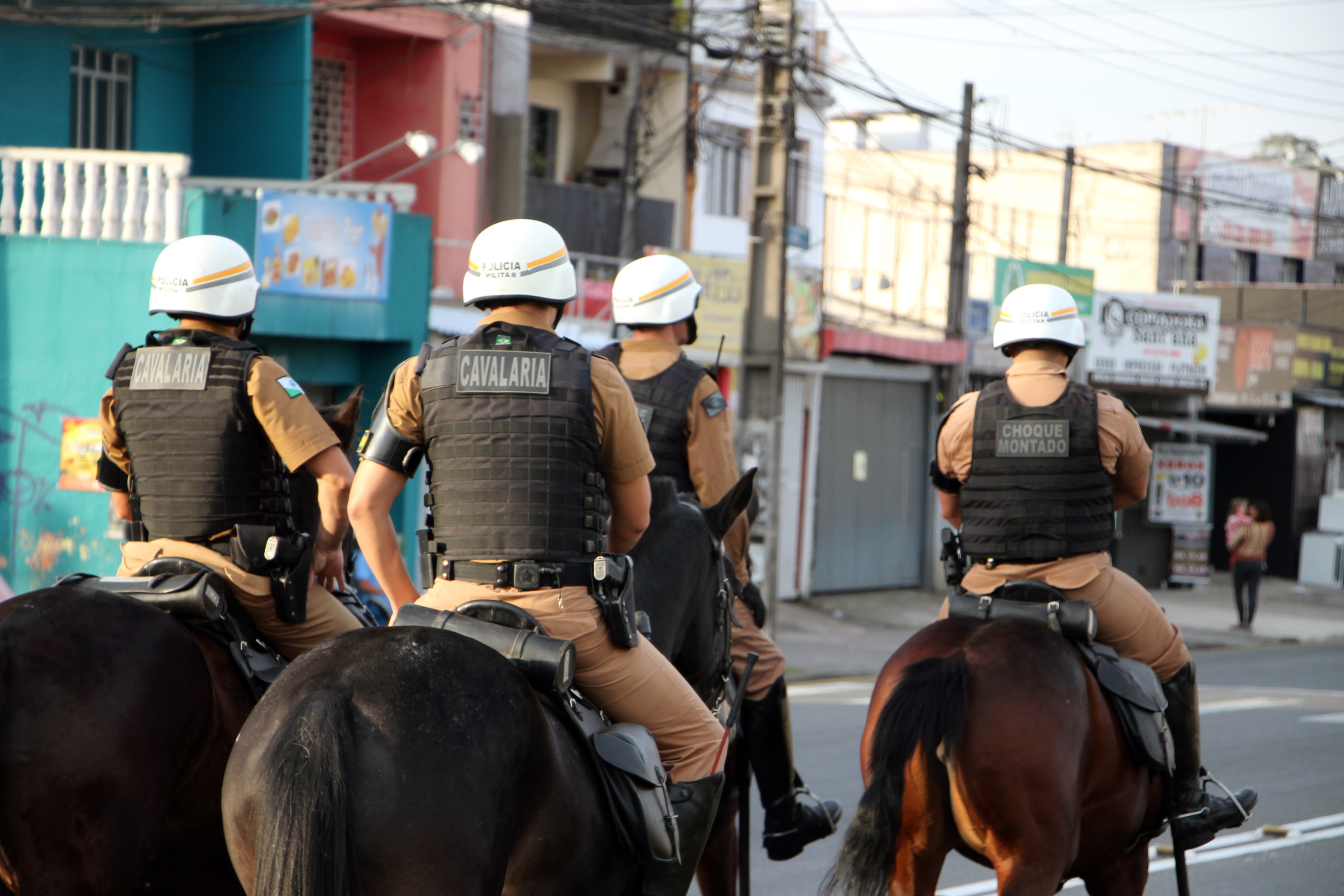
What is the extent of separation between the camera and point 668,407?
522cm

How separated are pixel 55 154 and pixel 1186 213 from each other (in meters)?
28.0

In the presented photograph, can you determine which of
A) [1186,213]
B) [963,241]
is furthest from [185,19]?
[1186,213]

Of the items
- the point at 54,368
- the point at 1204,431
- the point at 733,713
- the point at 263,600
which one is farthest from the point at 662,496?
the point at 1204,431

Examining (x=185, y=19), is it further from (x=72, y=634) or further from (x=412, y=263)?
(x=72, y=634)

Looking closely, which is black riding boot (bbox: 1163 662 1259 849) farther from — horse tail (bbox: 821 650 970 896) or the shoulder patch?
the shoulder patch

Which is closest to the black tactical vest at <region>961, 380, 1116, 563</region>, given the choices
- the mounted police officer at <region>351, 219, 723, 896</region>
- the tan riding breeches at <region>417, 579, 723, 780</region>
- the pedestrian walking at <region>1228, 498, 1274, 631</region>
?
the tan riding breeches at <region>417, 579, 723, 780</region>

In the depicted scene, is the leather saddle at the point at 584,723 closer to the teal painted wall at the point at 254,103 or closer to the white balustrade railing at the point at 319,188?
the white balustrade railing at the point at 319,188

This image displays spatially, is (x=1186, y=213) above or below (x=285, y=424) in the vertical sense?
above

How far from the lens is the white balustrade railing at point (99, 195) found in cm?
1218

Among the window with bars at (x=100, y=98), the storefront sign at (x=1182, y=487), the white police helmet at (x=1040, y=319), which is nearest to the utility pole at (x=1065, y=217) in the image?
the storefront sign at (x=1182, y=487)

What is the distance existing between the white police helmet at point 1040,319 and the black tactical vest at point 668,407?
1.13m

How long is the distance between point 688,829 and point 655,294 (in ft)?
7.49

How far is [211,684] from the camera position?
387 centimetres

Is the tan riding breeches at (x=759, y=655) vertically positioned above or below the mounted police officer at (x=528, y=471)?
below
